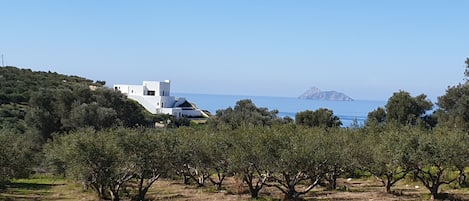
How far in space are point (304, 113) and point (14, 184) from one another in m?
57.6

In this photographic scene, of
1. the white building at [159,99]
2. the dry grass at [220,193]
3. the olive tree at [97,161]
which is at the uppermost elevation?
the white building at [159,99]

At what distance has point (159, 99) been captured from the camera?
420 feet

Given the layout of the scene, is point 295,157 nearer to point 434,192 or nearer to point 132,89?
point 434,192

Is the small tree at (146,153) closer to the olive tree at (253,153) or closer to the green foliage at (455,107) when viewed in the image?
the olive tree at (253,153)

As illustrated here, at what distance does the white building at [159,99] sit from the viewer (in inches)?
4899

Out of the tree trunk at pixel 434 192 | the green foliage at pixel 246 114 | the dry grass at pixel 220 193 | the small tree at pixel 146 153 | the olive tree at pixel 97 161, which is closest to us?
the olive tree at pixel 97 161

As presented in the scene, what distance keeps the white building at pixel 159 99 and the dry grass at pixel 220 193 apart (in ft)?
262

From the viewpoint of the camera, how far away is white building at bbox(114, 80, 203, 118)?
124438 millimetres

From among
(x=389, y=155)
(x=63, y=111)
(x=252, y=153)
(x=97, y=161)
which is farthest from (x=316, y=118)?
(x=97, y=161)

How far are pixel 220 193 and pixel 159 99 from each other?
3673 inches

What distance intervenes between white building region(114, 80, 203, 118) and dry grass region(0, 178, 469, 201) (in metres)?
79.8

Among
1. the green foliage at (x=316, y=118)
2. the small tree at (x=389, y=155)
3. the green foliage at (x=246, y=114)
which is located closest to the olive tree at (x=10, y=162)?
the small tree at (x=389, y=155)

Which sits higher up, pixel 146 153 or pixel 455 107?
pixel 455 107

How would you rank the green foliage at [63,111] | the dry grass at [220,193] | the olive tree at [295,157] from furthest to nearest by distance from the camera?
the green foliage at [63,111] → the dry grass at [220,193] → the olive tree at [295,157]
